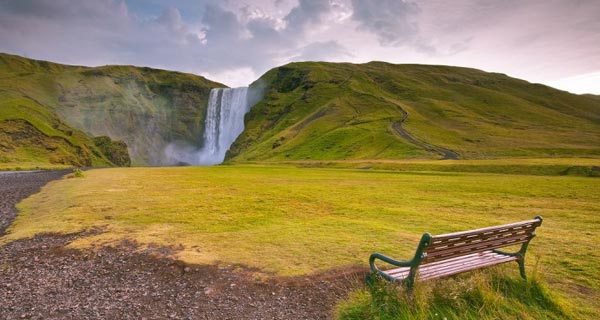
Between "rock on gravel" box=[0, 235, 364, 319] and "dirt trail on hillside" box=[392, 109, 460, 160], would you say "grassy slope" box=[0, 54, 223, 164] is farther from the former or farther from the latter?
"rock on gravel" box=[0, 235, 364, 319]

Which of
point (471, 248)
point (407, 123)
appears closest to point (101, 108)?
point (407, 123)

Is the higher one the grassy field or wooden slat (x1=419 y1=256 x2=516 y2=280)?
wooden slat (x1=419 y1=256 x2=516 y2=280)

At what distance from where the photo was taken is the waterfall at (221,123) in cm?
17800

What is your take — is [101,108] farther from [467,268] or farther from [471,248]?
[471,248]

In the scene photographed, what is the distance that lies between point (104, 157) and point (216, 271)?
145792mm

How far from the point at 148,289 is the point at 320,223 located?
8712 millimetres

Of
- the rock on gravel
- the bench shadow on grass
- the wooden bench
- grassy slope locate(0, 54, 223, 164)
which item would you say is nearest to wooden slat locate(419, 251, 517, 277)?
the wooden bench

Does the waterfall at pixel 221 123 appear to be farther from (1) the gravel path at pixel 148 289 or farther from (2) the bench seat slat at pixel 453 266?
(2) the bench seat slat at pixel 453 266

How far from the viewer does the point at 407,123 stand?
124375 mm

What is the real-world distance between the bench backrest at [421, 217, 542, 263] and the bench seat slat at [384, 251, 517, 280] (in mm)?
441

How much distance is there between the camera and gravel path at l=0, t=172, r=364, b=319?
24.7ft

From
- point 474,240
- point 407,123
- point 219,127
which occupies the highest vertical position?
point 407,123

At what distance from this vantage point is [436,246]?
Answer: 6.16 m

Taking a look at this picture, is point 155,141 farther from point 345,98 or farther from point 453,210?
point 453,210
